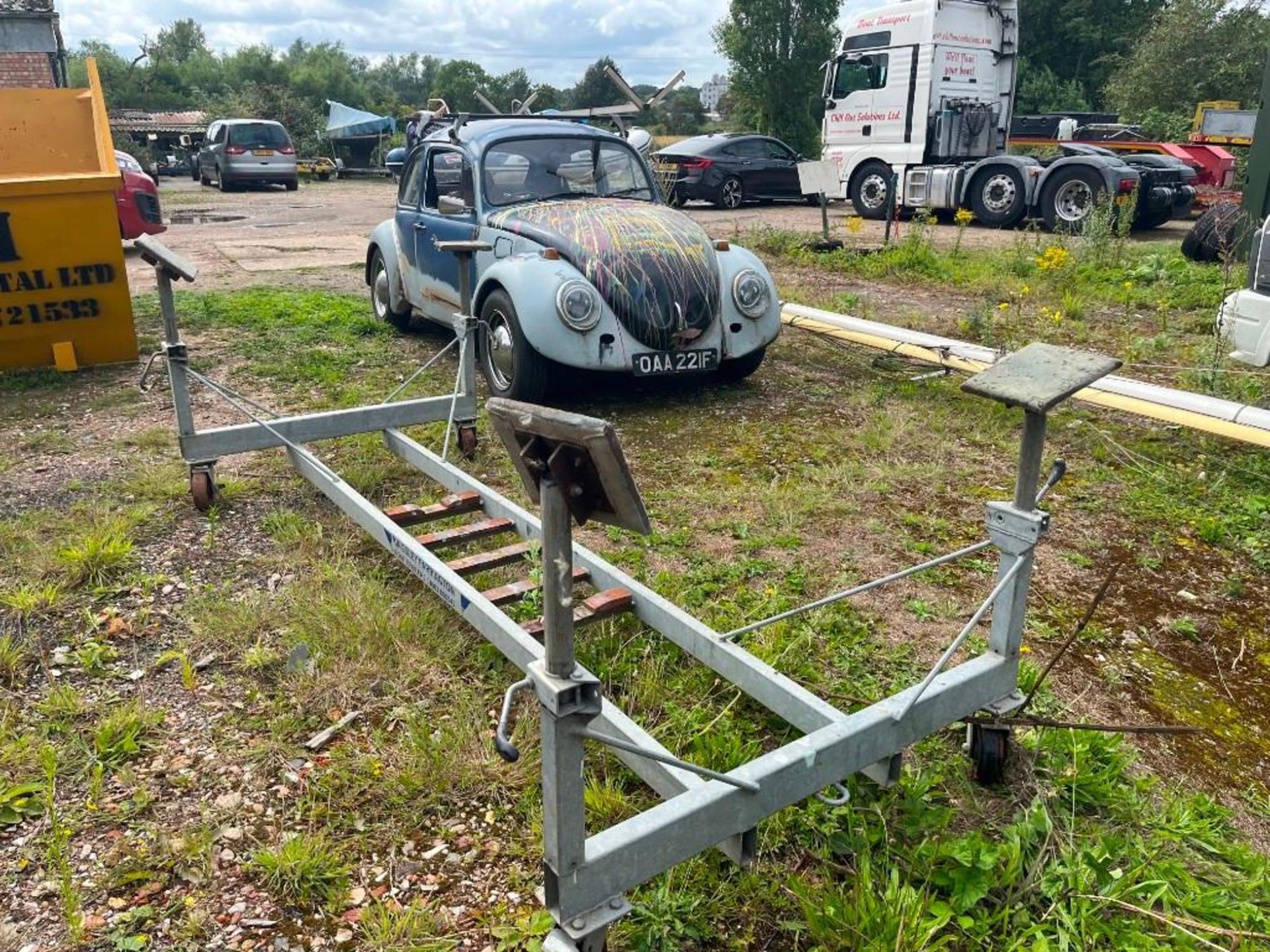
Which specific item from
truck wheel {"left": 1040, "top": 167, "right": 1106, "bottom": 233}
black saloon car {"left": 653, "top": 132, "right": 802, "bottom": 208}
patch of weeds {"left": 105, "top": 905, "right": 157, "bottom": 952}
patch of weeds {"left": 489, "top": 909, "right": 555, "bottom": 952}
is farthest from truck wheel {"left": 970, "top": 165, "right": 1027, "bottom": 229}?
patch of weeds {"left": 105, "top": 905, "right": 157, "bottom": 952}

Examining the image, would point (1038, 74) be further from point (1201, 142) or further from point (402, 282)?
point (402, 282)

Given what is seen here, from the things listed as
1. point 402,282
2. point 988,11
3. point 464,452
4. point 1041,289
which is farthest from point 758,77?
point 464,452

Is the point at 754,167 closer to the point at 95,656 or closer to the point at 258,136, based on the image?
the point at 258,136

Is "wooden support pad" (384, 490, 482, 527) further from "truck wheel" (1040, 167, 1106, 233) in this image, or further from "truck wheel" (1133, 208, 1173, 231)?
"truck wheel" (1133, 208, 1173, 231)

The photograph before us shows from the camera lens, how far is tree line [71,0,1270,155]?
27.3 m

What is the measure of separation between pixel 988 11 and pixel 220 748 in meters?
16.9

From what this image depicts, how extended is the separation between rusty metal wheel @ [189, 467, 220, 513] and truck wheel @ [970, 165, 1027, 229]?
13187mm

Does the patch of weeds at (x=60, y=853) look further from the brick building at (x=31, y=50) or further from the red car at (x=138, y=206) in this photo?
the brick building at (x=31, y=50)

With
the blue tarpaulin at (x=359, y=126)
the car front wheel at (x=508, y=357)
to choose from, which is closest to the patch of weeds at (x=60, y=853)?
the car front wheel at (x=508, y=357)

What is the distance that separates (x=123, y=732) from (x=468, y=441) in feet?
8.13

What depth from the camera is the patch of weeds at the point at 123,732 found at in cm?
273

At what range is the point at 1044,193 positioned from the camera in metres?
14.0

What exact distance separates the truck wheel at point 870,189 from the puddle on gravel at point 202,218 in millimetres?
10879

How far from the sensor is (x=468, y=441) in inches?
198
